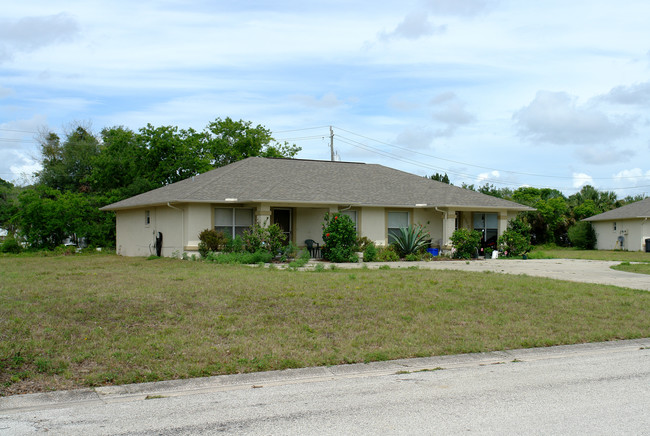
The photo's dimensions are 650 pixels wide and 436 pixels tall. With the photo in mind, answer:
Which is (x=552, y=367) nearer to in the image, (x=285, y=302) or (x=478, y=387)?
(x=478, y=387)

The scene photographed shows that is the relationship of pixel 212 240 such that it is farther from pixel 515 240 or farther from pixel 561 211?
pixel 561 211

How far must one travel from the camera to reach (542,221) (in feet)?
140

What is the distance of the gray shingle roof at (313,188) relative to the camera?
22734 millimetres

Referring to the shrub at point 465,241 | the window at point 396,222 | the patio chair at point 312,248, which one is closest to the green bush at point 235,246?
the patio chair at point 312,248

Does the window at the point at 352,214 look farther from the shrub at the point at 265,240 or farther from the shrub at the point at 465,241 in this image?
the shrub at the point at 465,241

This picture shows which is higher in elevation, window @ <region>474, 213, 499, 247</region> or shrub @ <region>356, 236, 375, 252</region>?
window @ <region>474, 213, 499, 247</region>

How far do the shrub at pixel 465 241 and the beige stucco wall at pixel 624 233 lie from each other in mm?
18291

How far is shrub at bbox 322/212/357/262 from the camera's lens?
22.0 meters

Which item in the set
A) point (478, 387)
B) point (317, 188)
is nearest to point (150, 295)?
point (478, 387)

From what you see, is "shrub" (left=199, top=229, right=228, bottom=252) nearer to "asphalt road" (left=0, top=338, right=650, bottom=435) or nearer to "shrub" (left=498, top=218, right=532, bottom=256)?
"shrub" (left=498, top=218, right=532, bottom=256)

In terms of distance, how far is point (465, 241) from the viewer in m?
25.2

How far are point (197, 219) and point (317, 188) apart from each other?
5.61 metres

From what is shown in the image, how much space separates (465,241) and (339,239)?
6457 millimetres

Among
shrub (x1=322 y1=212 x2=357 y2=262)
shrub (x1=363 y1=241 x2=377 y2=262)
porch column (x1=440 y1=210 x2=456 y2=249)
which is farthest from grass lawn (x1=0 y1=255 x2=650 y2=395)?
porch column (x1=440 y1=210 x2=456 y2=249)
